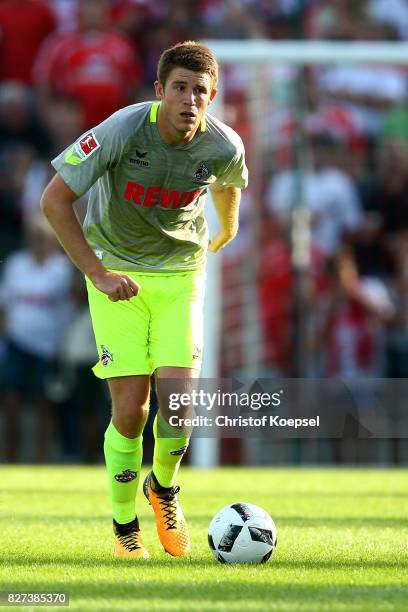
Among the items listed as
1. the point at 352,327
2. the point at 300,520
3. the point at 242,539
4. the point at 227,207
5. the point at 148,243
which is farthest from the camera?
the point at 352,327

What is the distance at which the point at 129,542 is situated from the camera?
5672 mm

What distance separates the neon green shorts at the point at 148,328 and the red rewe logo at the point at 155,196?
0.35m

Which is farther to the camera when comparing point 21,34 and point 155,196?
point 21,34

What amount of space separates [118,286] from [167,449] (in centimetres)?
93

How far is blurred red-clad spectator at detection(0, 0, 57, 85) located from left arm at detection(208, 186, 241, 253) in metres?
9.13

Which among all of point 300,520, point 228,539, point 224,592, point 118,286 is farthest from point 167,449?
point 300,520

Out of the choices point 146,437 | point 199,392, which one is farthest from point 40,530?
point 146,437

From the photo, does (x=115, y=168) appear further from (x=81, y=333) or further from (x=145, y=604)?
(x=81, y=333)

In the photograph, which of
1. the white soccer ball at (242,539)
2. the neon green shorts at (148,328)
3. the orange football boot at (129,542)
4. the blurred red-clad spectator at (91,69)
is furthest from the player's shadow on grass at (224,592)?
the blurred red-clad spectator at (91,69)

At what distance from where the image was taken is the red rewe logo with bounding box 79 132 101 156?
5.43m

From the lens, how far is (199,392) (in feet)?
18.2

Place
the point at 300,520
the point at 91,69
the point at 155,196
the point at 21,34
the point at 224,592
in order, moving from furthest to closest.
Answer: the point at 21,34
the point at 91,69
the point at 300,520
the point at 155,196
the point at 224,592

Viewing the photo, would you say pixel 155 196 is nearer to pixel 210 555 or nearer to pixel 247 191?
pixel 210 555

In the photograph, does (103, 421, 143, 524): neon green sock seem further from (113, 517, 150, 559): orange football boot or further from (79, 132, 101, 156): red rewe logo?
(79, 132, 101, 156): red rewe logo
